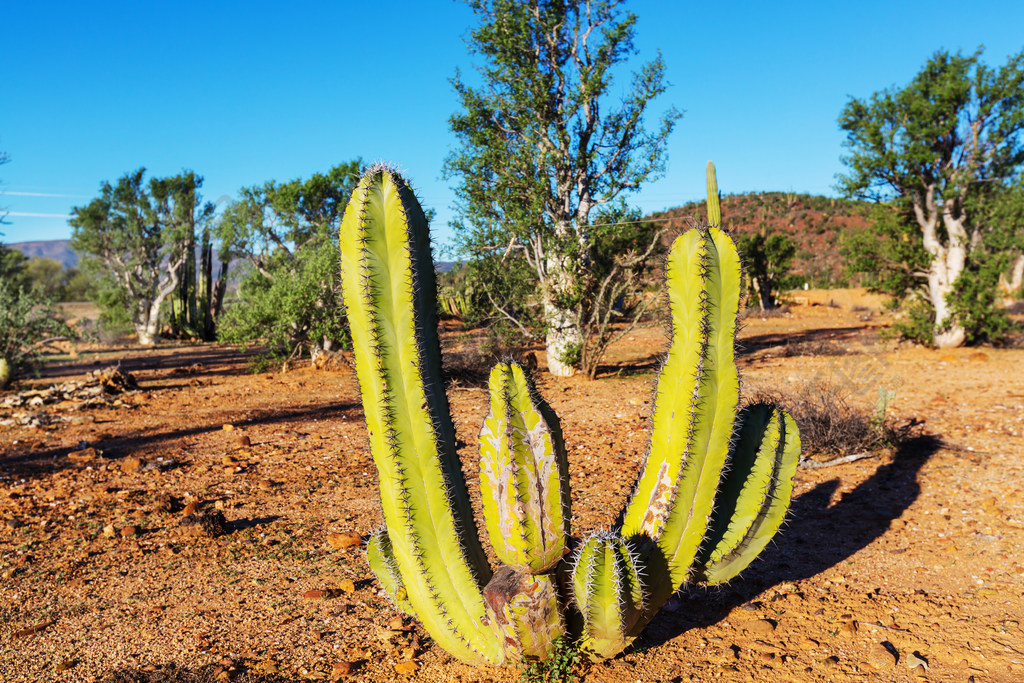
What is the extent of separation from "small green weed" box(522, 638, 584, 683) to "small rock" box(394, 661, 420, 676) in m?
0.54

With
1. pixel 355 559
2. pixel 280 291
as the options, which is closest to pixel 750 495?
pixel 355 559

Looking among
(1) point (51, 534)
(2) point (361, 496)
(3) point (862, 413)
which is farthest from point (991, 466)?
(1) point (51, 534)

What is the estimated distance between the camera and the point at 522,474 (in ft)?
9.09

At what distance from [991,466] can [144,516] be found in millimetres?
7208

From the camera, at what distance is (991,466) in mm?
5914

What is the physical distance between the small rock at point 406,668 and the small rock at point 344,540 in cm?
166

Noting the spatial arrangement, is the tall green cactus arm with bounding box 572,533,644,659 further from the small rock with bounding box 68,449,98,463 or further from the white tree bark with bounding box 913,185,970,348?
the white tree bark with bounding box 913,185,970,348

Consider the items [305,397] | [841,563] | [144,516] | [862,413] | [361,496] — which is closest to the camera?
[841,563]

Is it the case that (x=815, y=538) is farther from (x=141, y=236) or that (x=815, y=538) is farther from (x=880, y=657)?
(x=141, y=236)

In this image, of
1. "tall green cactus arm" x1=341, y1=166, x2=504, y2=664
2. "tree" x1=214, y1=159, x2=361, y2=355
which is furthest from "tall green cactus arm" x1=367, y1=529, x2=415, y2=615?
"tree" x1=214, y1=159, x2=361, y2=355

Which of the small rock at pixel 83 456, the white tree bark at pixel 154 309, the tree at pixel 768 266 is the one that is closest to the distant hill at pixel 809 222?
the tree at pixel 768 266

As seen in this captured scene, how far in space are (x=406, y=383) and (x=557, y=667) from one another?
1.46 metres

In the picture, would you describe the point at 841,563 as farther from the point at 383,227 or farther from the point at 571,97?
the point at 571,97

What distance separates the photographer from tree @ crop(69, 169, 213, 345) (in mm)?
23859
